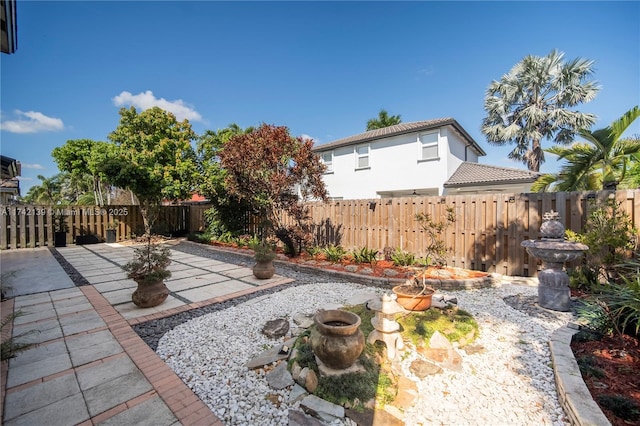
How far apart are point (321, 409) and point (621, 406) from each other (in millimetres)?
2280

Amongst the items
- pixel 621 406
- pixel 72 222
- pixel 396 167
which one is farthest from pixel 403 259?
pixel 72 222

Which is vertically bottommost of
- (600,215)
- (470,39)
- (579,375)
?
(579,375)

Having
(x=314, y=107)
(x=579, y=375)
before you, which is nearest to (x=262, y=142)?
(x=579, y=375)

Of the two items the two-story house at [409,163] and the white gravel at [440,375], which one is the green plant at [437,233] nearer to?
the white gravel at [440,375]

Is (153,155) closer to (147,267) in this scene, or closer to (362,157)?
(147,267)

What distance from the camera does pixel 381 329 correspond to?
2855 mm

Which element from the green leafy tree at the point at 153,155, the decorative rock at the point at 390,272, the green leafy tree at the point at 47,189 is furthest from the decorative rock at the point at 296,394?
the green leafy tree at the point at 47,189

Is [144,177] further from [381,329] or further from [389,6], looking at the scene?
[381,329]

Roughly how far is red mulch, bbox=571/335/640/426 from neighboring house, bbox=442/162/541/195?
9439 millimetres

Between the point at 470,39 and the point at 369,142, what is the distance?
20.9 feet

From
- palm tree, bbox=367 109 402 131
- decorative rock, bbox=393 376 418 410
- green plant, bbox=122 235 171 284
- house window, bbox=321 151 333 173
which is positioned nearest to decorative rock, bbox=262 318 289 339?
decorative rock, bbox=393 376 418 410

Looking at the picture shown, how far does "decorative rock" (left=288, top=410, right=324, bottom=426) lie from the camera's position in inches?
77.7

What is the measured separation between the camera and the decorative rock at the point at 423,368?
8.53 ft

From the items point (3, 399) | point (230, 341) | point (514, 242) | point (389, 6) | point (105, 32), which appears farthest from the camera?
point (389, 6)
